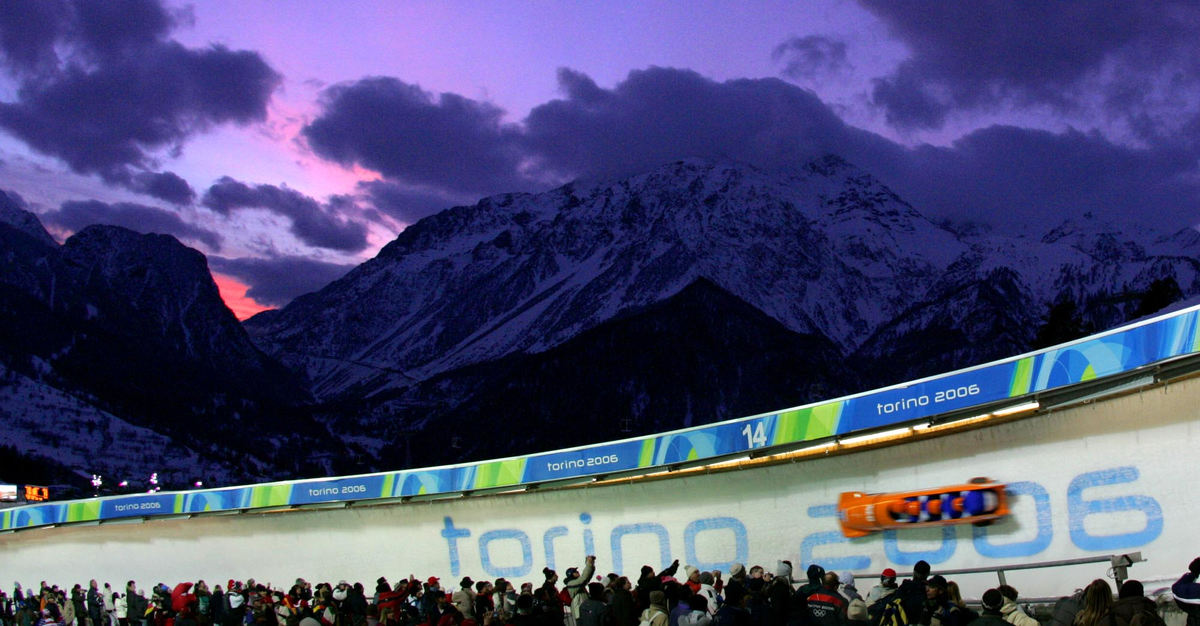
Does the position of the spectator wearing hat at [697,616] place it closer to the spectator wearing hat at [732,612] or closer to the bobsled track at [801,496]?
the spectator wearing hat at [732,612]

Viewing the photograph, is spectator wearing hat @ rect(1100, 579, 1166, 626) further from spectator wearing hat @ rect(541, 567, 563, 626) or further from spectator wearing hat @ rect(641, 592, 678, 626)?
spectator wearing hat @ rect(541, 567, 563, 626)

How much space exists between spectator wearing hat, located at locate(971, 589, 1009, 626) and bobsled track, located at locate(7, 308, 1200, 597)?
5.54 m

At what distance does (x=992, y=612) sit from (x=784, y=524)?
9.91 meters

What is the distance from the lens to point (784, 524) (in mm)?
17094

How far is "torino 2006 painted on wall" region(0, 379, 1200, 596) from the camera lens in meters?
12.7

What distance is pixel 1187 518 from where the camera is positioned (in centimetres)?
1213

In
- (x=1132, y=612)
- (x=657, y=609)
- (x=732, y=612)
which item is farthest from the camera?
(x=657, y=609)

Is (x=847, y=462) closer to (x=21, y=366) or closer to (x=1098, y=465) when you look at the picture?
(x=1098, y=465)

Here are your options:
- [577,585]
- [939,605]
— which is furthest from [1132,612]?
[577,585]

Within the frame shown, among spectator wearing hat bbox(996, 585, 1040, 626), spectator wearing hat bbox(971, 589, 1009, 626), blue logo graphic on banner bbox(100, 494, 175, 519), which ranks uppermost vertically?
blue logo graphic on banner bbox(100, 494, 175, 519)

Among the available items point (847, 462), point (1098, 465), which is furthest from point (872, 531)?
point (1098, 465)

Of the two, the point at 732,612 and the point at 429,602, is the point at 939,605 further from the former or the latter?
the point at 429,602

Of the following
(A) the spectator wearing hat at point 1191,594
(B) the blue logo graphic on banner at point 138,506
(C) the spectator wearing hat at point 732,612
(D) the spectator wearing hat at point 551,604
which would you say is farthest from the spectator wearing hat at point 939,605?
(B) the blue logo graphic on banner at point 138,506

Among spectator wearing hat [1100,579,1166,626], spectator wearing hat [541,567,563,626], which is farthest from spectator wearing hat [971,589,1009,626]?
spectator wearing hat [541,567,563,626]
